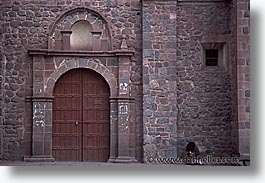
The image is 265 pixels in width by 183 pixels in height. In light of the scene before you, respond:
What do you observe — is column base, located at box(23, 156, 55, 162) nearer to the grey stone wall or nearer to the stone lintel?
the stone lintel

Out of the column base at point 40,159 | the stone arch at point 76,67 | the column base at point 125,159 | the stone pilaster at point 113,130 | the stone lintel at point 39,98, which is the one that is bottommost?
the column base at point 125,159

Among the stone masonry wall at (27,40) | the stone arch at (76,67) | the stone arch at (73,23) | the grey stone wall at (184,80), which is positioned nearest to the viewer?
the grey stone wall at (184,80)

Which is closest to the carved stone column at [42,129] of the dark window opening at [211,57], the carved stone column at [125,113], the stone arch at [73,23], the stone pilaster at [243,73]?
the stone arch at [73,23]

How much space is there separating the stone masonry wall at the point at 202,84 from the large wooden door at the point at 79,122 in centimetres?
105

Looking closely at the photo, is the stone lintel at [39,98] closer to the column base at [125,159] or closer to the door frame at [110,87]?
the door frame at [110,87]

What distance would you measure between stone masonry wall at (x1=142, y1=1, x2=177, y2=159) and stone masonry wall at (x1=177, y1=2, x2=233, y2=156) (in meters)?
0.10

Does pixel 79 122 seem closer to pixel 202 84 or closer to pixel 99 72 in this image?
pixel 99 72

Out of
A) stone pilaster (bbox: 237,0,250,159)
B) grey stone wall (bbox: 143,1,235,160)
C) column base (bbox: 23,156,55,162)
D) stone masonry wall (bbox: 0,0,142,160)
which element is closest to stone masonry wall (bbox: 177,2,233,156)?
Answer: grey stone wall (bbox: 143,1,235,160)

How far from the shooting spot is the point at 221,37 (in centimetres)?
740

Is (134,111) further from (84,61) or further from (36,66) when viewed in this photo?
(36,66)

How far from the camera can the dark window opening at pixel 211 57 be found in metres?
7.46

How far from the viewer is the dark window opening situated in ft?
24.5

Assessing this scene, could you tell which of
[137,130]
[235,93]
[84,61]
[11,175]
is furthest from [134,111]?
[11,175]

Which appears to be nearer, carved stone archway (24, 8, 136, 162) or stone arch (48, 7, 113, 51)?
carved stone archway (24, 8, 136, 162)
